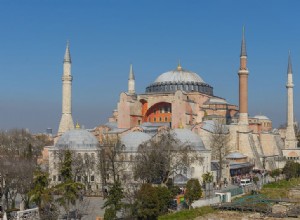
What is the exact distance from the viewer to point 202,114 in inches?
1789

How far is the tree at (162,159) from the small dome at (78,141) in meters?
4.08

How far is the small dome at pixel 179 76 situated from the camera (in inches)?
1938

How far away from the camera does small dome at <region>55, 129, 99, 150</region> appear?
3421 cm

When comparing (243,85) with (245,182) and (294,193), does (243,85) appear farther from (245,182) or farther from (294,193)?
(294,193)

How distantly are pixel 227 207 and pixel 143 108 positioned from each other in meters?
22.6

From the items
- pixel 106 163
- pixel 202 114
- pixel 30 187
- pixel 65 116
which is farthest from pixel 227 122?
pixel 30 187

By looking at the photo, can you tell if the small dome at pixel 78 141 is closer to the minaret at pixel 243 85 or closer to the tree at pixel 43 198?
the tree at pixel 43 198

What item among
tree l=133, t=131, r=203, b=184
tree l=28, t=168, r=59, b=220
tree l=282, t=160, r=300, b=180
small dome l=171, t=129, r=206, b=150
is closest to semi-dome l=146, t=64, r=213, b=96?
tree l=282, t=160, r=300, b=180

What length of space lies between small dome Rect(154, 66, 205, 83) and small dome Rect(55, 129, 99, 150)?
53.4 ft

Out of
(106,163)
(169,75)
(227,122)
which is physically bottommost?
(106,163)

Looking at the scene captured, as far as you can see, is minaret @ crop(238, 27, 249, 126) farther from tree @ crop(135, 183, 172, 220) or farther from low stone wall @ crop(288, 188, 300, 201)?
tree @ crop(135, 183, 172, 220)

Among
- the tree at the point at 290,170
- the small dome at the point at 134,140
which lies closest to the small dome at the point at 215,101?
the tree at the point at 290,170

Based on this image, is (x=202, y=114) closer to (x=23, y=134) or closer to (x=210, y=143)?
(x=210, y=143)

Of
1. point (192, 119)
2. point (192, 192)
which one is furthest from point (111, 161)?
point (192, 119)
